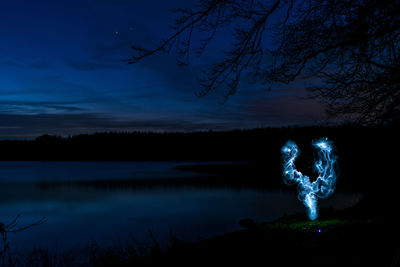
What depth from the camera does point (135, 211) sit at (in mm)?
27516

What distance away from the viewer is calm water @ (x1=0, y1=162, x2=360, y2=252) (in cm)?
1978

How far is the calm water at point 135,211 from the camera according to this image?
19.8 meters

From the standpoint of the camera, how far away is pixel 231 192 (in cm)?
3703

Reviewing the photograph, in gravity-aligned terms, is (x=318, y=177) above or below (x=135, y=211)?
above

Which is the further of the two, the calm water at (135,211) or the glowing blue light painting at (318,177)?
the calm water at (135,211)

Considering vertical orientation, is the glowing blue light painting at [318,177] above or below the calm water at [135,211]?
above

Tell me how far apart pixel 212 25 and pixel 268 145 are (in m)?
88.9

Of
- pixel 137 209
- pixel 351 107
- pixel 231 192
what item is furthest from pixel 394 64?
pixel 231 192

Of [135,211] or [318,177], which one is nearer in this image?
[318,177]

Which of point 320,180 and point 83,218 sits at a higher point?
point 320,180

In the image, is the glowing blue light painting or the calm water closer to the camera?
the glowing blue light painting

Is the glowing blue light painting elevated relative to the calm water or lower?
elevated

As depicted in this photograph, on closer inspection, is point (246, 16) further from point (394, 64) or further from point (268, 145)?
point (268, 145)

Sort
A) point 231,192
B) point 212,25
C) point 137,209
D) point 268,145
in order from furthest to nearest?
1. point 268,145
2. point 231,192
3. point 137,209
4. point 212,25
